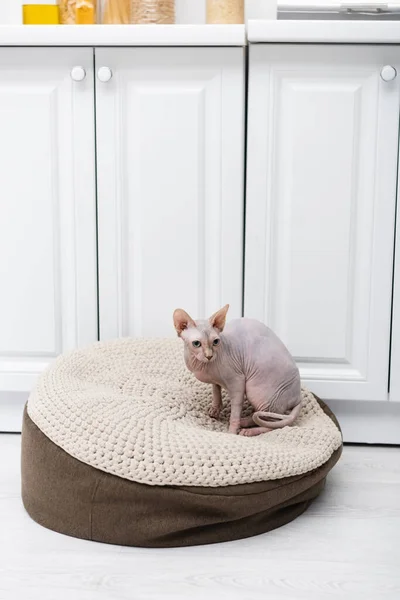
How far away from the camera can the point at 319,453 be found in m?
1.49

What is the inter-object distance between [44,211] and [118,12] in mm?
567

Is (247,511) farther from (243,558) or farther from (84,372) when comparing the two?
(84,372)

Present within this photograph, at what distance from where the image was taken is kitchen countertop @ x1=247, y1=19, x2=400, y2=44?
168cm

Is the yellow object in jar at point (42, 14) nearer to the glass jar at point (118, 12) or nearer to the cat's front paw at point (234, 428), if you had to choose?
the glass jar at point (118, 12)

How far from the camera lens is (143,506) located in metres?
1.33

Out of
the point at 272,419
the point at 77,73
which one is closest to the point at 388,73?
the point at 77,73

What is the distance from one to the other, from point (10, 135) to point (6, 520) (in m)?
0.87

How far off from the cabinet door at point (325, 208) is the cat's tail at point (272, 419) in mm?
244

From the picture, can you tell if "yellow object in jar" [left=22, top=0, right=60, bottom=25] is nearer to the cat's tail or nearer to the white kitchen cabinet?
the white kitchen cabinet

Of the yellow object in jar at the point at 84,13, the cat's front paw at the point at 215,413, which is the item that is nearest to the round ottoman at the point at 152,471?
the cat's front paw at the point at 215,413

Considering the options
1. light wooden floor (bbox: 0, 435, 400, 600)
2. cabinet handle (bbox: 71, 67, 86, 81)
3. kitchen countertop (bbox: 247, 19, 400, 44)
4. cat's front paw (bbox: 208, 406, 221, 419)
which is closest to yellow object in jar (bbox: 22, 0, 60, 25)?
cabinet handle (bbox: 71, 67, 86, 81)

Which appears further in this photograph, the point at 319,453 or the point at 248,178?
the point at 248,178

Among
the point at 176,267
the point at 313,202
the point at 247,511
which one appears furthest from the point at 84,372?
the point at 313,202

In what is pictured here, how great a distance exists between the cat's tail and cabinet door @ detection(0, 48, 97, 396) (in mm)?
488
